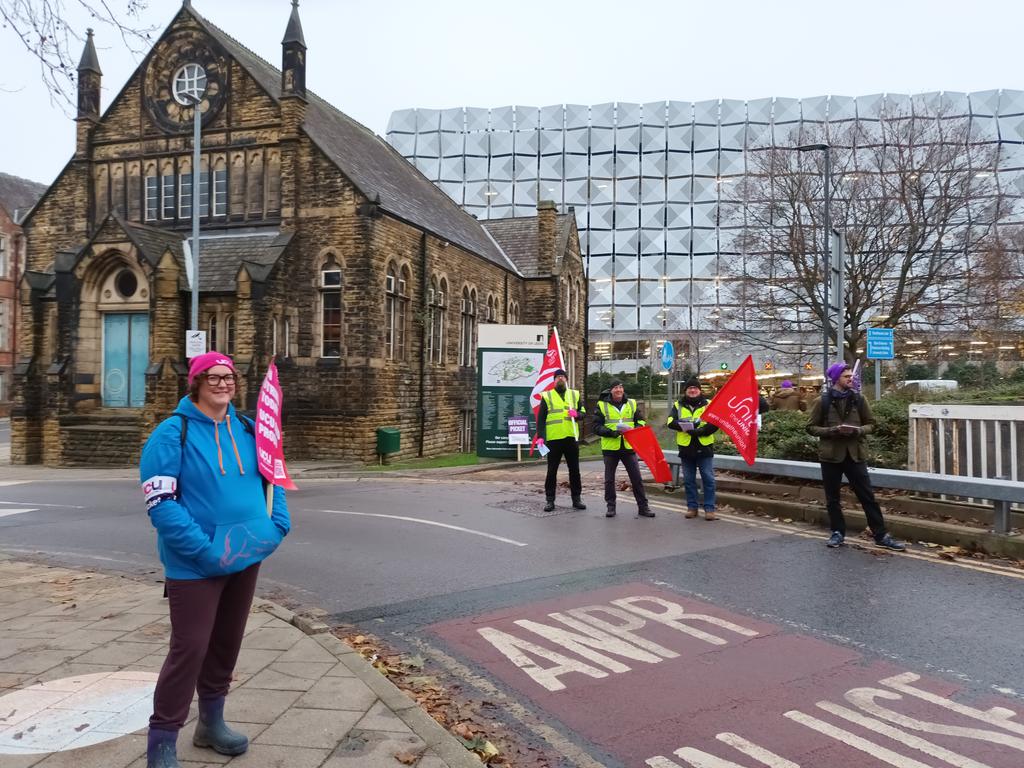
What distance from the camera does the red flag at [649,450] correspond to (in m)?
11.1

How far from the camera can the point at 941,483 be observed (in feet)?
27.3

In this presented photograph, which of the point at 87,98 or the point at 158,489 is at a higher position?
the point at 87,98

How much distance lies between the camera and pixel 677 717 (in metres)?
4.11

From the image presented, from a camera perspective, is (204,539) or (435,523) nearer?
(204,539)

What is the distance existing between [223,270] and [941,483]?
19818 mm

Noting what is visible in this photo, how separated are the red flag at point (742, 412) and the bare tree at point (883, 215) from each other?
46.6 feet

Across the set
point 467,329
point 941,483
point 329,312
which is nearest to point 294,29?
point 329,312

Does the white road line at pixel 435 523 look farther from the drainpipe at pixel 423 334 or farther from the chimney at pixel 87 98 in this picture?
the chimney at pixel 87 98

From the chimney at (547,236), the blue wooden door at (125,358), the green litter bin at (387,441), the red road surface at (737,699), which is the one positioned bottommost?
the red road surface at (737,699)

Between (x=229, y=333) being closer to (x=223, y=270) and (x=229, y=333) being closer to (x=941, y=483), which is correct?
(x=223, y=270)

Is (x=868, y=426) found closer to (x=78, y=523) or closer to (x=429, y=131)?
(x=78, y=523)

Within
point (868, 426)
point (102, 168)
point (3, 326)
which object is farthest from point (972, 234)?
point (3, 326)

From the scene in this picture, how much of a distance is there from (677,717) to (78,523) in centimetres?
980

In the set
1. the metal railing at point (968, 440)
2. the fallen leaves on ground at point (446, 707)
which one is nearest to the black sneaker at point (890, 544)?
the metal railing at point (968, 440)
